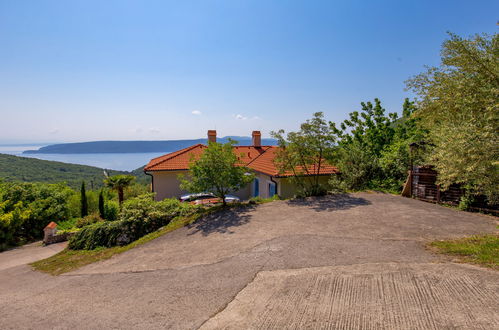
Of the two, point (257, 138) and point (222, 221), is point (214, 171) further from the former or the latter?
point (257, 138)

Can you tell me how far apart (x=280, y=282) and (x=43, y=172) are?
9589cm

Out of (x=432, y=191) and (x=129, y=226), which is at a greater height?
(x=432, y=191)

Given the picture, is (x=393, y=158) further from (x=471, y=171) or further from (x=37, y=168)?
(x=37, y=168)

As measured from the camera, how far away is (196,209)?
1229 cm

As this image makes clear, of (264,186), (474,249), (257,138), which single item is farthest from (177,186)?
(474,249)

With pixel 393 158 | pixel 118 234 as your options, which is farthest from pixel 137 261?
pixel 393 158

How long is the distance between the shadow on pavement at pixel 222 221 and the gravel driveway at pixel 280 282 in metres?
0.10

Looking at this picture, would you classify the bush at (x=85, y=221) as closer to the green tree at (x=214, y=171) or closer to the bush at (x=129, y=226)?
the bush at (x=129, y=226)

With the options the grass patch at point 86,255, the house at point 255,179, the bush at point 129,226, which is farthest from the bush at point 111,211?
the grass patch at point 86,255

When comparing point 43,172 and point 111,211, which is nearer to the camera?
point 111,211

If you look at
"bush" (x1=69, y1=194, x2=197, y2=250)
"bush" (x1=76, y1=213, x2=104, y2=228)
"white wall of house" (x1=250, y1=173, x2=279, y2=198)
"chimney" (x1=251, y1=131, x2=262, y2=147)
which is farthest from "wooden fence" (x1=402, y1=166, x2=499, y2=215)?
"bush" (x1=76, y1=213, x2=104, y2=228)

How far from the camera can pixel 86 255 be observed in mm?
10195

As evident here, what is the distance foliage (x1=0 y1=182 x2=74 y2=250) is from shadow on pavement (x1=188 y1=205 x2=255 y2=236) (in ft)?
42.7

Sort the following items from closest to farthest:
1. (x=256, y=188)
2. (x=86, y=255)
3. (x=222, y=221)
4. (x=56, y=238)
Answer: (x=86, y=255) < (x=222, y=221) < (x=56, y=238) < (x=256, y=188)
